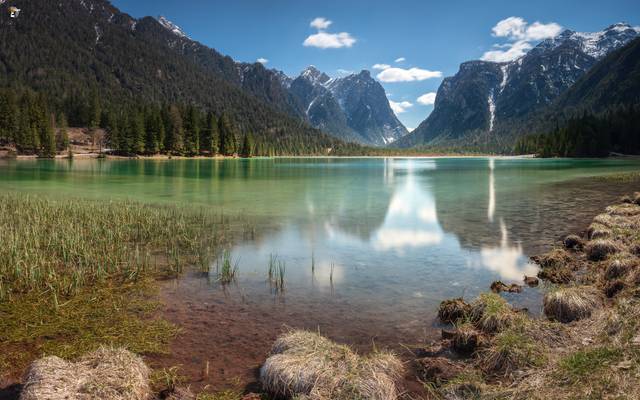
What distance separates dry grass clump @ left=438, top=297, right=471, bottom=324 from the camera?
38.5ft

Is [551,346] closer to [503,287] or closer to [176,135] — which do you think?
[503,287]

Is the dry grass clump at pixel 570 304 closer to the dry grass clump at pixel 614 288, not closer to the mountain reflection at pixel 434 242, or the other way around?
the dry grass clump at pixel 614 288

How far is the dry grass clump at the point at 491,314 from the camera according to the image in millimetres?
10477

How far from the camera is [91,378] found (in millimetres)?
7219

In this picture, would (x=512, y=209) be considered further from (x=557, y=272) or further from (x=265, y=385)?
(x=265, y=385)

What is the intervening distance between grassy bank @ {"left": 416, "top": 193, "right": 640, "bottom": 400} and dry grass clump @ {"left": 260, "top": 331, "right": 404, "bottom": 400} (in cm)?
91

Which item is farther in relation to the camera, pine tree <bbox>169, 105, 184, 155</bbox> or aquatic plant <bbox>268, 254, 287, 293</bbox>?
pine tree <bbox>169, 105, 184, 155</bbox>

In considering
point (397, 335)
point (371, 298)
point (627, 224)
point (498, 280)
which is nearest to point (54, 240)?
point (371, 298)

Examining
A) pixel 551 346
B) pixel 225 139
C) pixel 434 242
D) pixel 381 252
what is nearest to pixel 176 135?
pixel 225 139

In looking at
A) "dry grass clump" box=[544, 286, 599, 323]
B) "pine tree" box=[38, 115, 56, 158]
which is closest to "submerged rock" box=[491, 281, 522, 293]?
"dry grass clump" box=[544, 286, 599, 323]

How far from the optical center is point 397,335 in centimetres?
1105

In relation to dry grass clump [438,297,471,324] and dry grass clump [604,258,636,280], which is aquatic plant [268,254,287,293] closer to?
dry grass clump [438,297,471,324]

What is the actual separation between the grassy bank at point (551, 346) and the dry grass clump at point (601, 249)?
251 centimetres

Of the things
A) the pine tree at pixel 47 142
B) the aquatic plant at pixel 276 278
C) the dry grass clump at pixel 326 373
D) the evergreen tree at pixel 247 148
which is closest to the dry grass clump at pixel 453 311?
the dry grass clump at pixel 326 373
